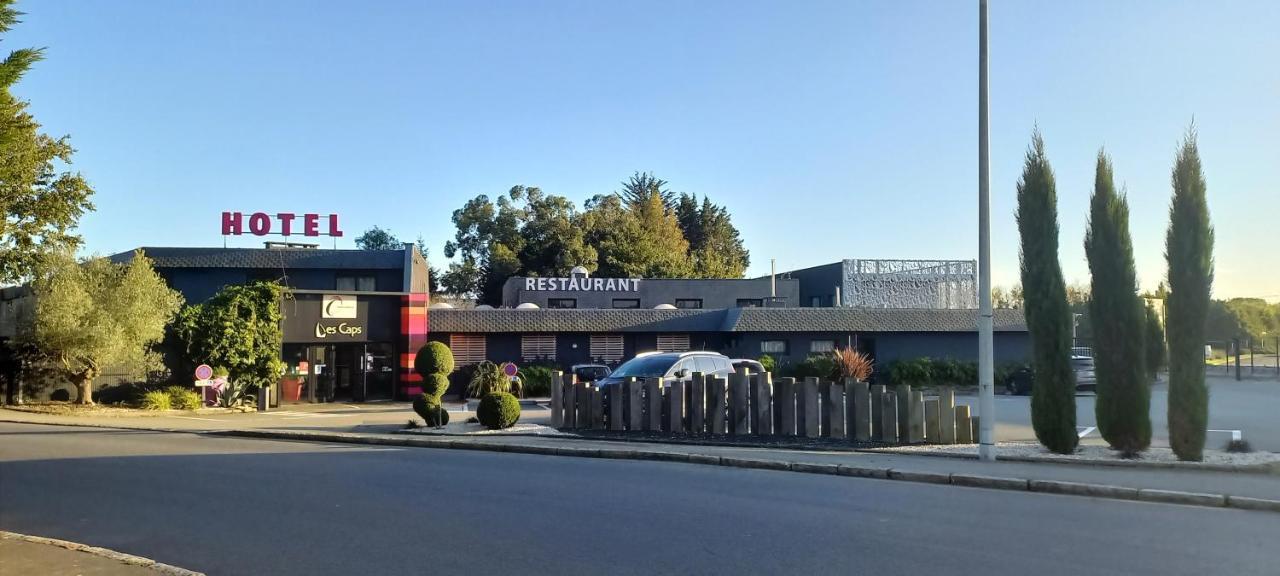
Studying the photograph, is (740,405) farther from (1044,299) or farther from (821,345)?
(821,345)

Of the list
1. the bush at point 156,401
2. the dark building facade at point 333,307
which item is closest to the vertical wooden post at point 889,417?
the bush at point 156,401

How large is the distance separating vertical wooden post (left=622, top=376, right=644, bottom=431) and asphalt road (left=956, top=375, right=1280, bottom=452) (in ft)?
22.9

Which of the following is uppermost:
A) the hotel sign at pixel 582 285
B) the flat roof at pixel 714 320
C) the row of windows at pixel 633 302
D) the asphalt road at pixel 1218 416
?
the hotel sign at pixel 582 285

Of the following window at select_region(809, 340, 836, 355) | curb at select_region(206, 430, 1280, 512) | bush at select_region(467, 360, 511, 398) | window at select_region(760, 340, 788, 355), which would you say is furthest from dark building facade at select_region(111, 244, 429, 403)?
window at select_region(809, 340, 836, 355)

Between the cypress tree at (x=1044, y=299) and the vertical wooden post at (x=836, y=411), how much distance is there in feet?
10.5

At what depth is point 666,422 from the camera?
18.8m

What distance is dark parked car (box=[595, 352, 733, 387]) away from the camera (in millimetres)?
21000

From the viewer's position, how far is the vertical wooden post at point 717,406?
59.3 ft

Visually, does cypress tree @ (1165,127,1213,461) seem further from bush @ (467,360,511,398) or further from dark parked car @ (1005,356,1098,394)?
bush @ (467,360,511,398)

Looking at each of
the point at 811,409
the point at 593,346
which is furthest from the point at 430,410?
the point at 593,346

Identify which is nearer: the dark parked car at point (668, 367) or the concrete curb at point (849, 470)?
the concrete curb at point (849, 470)

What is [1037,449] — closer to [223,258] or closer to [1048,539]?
[1048,539]

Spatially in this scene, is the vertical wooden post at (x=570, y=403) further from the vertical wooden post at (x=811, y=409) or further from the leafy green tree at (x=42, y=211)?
the leafy green tree at (x=42, y=211)

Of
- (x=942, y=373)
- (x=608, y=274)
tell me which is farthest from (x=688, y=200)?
(x=942, y=373)
